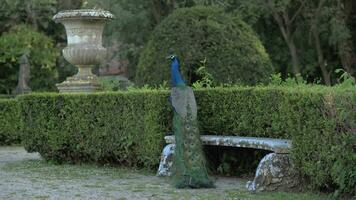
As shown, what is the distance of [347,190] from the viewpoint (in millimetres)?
7184

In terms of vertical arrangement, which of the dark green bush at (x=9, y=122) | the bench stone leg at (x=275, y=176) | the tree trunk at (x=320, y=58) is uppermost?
the tree trunk at (x=320, y=58)

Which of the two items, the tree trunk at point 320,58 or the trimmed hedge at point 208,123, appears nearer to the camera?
the trimmed hedge at point 208,123

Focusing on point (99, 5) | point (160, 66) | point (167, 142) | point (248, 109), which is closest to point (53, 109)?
point (160, 66)

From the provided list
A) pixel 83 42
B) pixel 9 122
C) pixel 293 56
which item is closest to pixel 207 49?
pixel 83 42

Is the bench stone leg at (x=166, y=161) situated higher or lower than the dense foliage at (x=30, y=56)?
lower

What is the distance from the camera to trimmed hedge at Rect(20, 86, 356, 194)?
724cm

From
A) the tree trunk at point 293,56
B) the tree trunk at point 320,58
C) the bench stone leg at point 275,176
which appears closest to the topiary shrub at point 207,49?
the bench stone leg at point 275,176

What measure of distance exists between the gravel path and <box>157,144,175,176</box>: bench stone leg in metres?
0.14

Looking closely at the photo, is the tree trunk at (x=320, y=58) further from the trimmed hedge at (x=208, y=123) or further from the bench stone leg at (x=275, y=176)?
the bench stone leg at (x=275, y=176)

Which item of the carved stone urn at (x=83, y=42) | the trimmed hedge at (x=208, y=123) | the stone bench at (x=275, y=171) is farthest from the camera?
the carved stone urn at (x=83, y=42)

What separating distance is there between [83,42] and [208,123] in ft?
14.2

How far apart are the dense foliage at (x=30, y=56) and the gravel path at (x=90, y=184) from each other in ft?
46.8

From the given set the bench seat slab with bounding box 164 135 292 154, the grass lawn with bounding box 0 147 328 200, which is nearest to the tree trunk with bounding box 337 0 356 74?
the grass lawn with bounding box 0 147 328 200

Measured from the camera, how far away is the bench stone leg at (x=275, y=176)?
8.09 metres
